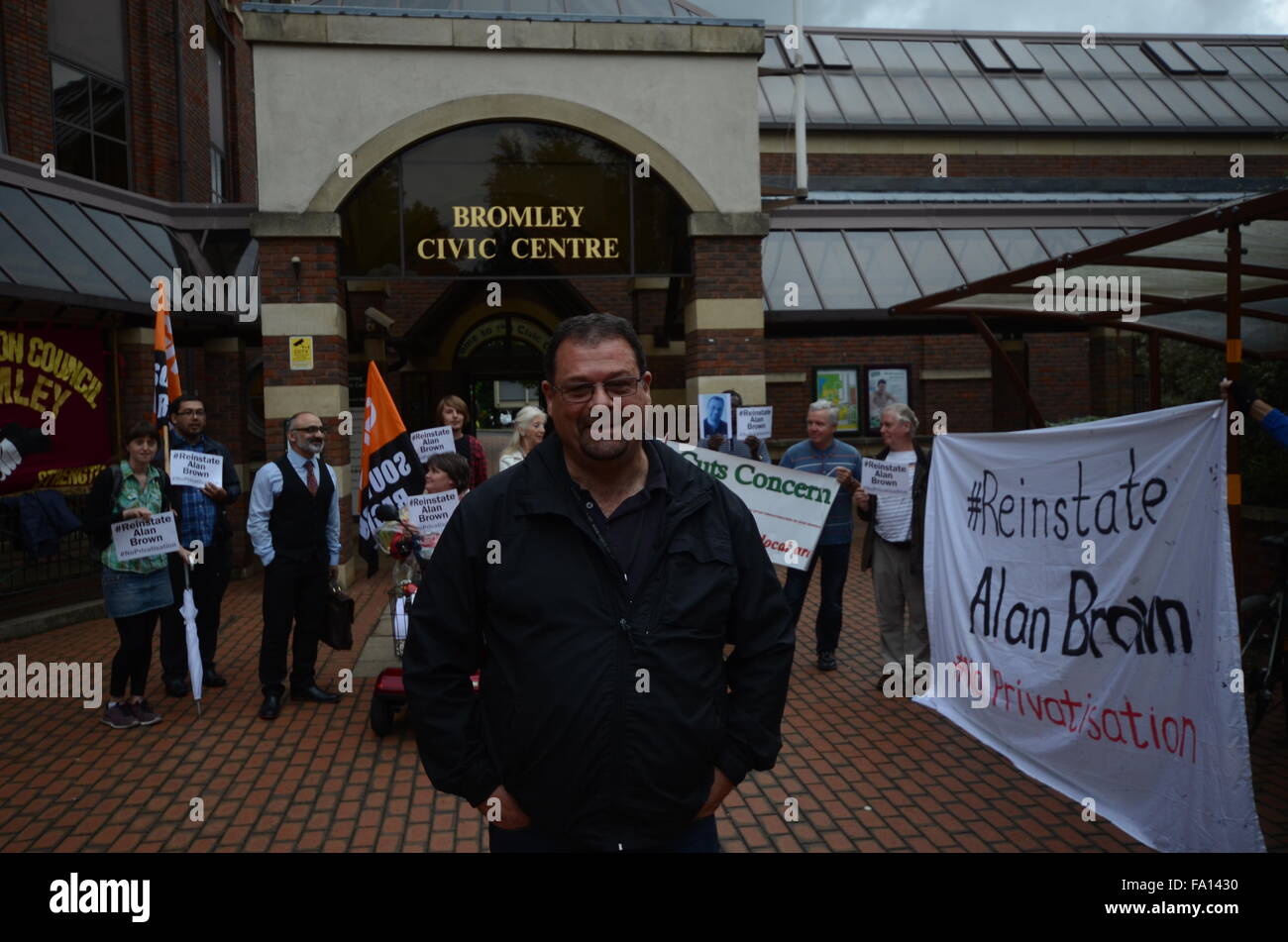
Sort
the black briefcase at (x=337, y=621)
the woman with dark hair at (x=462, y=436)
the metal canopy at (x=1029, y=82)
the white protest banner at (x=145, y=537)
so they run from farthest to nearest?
the metal canopy at (x=1029, y=82) → the woman with dark hair at (x=462, y=436) → the black briefcase at (x=337, y=621) → the white protest banner at (x=145, y=537)

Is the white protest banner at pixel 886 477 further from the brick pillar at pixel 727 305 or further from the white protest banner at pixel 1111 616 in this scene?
the brick pillar at pixel 727 305

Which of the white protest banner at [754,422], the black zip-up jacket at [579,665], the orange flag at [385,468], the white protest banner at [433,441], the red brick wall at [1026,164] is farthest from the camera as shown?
the red brick wall at [1026,164]

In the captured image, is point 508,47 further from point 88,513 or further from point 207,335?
point 88,513

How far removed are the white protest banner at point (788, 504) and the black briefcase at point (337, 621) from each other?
2791mm

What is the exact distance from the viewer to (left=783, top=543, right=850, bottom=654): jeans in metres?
6.86

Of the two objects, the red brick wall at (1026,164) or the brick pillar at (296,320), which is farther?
the red brick wall at (1026,164)

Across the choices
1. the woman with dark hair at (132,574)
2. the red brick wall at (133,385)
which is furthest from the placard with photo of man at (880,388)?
the woman with dark hair at (132,574)

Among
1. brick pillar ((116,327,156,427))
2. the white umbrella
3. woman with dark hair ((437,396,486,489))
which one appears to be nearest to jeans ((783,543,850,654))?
woman with dark hair ((437,396,486,489))

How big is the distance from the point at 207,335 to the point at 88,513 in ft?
22.6

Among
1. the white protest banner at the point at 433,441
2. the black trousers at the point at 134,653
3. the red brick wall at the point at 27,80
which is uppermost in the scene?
the red brick wall at the point at 27,80

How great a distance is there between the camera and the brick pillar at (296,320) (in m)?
10.6

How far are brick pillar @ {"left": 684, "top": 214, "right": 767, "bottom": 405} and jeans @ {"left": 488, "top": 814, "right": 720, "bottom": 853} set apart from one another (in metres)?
9.27

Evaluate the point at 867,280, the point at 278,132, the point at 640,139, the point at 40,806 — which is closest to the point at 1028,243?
the point at 867,280

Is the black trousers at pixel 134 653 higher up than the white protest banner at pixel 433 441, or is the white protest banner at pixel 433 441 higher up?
the white protest banner at pixel 433 441
